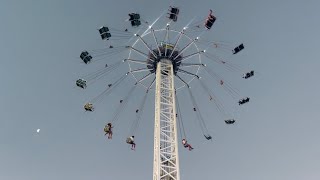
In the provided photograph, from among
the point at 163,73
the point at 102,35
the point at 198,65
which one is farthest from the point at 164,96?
the point at 102,35

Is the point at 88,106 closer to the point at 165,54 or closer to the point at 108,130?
the point at 108,130

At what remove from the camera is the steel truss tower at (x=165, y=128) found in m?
43.8

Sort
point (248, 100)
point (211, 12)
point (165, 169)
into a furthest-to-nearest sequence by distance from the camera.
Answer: point (248, 100), point (211, 12), point (165, 169)

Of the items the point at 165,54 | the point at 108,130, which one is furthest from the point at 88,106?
the point at 165,54

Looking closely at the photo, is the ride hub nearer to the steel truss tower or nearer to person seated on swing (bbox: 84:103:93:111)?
the steel truss tower

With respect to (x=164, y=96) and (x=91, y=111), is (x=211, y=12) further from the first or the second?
(x=91, y=111)

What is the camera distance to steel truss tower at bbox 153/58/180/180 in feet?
144

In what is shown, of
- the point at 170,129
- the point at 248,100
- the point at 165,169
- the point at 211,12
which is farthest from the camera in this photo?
the point at 248,100

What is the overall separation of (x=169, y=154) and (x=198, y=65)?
16508mm

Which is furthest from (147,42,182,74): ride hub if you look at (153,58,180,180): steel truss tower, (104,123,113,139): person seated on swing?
(104,123,113,139): person seated on swing

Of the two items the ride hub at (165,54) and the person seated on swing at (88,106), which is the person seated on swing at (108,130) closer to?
the person seated on swing at (88,106)

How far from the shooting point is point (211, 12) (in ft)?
171

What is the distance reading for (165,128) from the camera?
47938mm

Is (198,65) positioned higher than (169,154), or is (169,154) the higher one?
(198,65)
